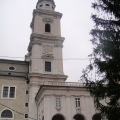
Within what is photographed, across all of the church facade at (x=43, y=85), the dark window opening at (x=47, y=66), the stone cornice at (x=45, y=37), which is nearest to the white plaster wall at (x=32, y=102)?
the church facade at (x=43, y=85)

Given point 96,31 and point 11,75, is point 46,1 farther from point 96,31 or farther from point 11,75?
point 96,31

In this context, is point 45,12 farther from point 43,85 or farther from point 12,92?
point 43,85

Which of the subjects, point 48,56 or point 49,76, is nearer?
point 49,76

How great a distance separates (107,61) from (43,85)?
15420 mm

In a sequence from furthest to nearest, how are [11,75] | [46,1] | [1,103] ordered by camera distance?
[46,1] < [11,75] < [1,103]

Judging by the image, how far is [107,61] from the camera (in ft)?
42.4

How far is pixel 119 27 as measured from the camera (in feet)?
43.5

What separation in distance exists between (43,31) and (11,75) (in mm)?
12042

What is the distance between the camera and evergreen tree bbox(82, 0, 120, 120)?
40.5 ft

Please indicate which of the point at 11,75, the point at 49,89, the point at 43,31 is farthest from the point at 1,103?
the point at 43,31

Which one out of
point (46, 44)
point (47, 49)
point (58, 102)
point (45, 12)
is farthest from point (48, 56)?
point (58, 102)

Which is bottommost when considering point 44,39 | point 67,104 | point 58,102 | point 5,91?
point 67,104

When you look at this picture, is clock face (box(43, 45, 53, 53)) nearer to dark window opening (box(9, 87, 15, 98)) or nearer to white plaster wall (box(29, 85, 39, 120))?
white plaster wall (box(29, 85, 39, 120))

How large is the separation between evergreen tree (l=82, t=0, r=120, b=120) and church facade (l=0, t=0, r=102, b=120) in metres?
13.8
